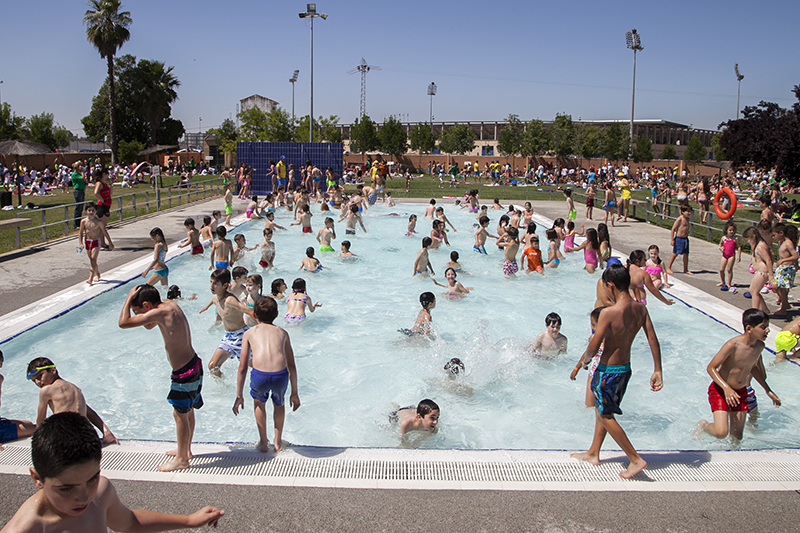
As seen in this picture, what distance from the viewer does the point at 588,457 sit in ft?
15.6

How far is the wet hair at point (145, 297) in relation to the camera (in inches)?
179

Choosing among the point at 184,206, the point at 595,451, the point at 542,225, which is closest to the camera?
the point at 595,451

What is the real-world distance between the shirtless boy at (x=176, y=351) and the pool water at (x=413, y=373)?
138 centimetres

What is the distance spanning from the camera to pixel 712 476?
175 inches

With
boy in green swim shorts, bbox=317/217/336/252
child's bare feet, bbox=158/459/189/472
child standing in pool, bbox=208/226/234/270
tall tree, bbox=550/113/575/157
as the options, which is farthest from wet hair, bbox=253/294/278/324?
tall tree, bbox=550/113/575/157

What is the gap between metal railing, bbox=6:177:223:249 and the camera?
573 inches

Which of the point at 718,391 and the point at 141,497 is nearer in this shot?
the point at 141,497

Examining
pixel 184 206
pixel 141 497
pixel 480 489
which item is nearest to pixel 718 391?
pixel 480 489

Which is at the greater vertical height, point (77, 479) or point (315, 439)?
point (77, 479)

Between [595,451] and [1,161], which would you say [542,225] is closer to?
[595,451]

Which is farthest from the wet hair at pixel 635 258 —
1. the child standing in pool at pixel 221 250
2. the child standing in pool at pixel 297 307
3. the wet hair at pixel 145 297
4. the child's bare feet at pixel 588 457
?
the child standing in pool at pixel 221 250

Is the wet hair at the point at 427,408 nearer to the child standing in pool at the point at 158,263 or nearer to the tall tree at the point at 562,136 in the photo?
the child standing in pool at the point at 158,263

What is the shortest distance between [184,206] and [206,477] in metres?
21.1

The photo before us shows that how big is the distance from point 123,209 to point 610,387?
18.8m
